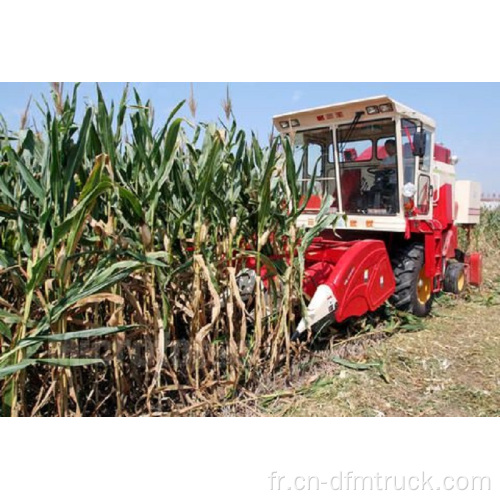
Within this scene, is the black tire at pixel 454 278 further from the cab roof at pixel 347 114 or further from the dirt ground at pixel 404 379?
the cab roof at pixel 347 114

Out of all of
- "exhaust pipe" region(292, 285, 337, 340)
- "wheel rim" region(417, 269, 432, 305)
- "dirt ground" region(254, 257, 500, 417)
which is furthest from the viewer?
"wheel rim" region(417, 269, 432, 305)

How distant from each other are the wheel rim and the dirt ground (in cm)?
42

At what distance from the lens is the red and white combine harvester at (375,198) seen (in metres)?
3.57

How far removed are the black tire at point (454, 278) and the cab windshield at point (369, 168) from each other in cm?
203

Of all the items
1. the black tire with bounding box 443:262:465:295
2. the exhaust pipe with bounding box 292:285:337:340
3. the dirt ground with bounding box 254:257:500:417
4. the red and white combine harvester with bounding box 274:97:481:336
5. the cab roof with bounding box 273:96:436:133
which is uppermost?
the cab roof with bounding box 273:96:436:133

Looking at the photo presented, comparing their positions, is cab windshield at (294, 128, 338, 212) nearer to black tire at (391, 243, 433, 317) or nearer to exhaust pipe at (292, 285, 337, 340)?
black tire at (391, 243, 433, 317)

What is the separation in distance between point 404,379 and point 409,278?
138cm

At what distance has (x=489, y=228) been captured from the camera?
37.1 ft

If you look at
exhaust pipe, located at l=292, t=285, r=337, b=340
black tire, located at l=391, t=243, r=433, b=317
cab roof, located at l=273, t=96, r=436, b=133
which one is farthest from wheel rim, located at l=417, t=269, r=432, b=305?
exhaust pipe, located at l=292, t=285, r=337, b=340

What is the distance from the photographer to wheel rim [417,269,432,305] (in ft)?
14.6

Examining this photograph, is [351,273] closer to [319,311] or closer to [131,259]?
[319,311]

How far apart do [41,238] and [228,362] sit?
121 centimetres

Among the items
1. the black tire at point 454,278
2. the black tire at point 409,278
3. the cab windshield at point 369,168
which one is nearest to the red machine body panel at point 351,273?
the black tire at point 409,278

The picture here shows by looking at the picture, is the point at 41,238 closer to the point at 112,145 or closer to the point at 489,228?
the point at 112,145
